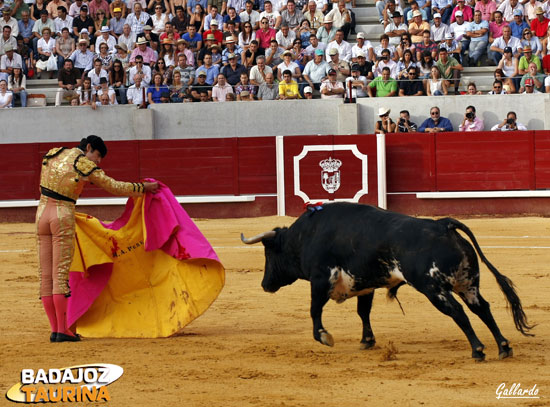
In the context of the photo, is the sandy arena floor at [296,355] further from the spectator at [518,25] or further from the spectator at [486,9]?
the spectator at [486,9]

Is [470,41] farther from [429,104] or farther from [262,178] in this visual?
[262,178]

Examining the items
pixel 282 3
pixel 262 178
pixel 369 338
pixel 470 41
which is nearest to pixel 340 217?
pixel 369 338

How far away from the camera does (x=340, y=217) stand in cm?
517

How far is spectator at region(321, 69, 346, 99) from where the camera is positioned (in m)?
13.8

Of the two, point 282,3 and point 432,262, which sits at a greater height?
point 282,3

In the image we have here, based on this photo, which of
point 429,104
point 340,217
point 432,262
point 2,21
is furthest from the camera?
point 2,21

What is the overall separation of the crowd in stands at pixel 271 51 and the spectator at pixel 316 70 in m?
0.02

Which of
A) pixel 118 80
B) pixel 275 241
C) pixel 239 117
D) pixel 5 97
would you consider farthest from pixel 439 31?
pixel 275 241

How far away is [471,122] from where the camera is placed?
13.2 meters

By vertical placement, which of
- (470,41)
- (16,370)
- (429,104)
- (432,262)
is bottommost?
(16,370)

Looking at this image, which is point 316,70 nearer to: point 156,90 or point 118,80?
point 156,90

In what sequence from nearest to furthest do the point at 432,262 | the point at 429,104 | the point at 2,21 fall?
1. the point at 432,262
2. the point at 429,104
3. the point at 2,21

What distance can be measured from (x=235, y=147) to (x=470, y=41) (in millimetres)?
3827

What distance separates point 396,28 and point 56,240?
9.98m
